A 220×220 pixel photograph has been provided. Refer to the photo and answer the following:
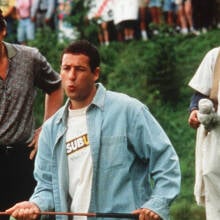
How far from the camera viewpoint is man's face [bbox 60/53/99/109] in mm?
4977

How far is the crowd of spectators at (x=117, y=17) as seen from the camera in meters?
14.0

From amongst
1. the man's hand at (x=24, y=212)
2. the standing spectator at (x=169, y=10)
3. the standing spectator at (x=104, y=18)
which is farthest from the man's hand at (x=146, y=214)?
the standing spectator at (x=104, y=18)

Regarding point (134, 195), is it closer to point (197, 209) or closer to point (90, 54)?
point (90, 54)

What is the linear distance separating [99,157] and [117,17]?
9.85 m

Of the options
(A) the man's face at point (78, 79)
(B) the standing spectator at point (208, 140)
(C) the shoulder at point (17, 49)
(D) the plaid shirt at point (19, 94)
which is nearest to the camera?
(A) the man's face at point (78, 79)

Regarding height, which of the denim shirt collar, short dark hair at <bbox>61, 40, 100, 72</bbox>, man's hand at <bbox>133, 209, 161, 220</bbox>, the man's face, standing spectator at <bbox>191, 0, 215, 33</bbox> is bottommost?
man's hand at <bbox>133, 209, 161, 220</bbox>

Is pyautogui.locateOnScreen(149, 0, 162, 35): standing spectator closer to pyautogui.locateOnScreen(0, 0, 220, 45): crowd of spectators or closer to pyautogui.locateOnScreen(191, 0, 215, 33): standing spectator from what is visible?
pyautogui.locateOnScreen(0, 0, 220, 45): crowd of spectators

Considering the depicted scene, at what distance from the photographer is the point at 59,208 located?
498cm

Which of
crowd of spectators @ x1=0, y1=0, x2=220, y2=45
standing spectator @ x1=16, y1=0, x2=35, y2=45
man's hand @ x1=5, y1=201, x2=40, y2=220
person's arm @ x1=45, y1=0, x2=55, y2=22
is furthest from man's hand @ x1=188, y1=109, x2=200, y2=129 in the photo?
person's arm @ x1=45, y1=0, x2=55, y2=22

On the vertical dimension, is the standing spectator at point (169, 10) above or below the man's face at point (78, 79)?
above

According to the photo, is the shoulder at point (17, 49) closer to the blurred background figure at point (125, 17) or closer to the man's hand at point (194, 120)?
the man's hand at point (194, 120)

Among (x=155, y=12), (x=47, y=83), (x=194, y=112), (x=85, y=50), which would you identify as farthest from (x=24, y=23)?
(x=85, y=50)

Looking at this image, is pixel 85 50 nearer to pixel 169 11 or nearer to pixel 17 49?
pixel 17 49

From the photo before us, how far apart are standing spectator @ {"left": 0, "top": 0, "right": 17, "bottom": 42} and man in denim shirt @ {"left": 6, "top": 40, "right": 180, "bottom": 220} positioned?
9944 mm
